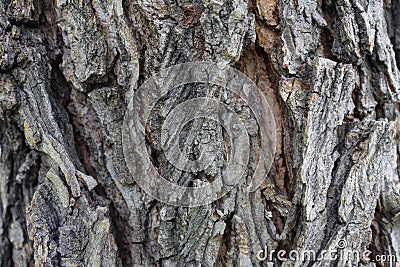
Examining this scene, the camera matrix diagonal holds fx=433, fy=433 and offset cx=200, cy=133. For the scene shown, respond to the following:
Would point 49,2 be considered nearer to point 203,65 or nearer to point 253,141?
point 203,65

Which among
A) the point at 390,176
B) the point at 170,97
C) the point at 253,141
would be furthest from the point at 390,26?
the point at 170,97

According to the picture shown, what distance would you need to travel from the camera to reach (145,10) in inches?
36.5

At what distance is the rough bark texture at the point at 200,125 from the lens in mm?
934
